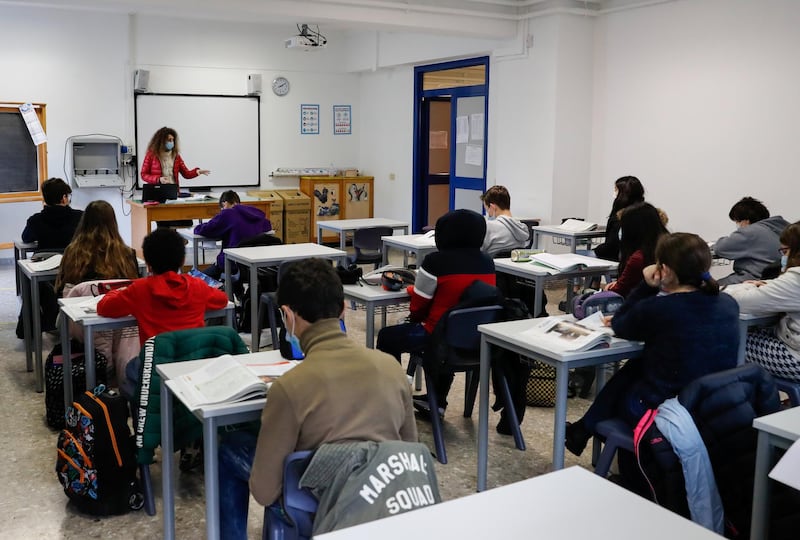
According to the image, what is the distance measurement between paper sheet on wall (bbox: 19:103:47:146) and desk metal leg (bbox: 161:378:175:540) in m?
7.01

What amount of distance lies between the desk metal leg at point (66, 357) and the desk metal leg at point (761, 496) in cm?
299

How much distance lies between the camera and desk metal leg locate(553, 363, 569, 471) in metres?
2.92

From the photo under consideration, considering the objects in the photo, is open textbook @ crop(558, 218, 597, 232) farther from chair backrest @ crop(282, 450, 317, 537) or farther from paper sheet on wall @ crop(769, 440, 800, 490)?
chair backrest @ crop(282, 450, 317, 537)

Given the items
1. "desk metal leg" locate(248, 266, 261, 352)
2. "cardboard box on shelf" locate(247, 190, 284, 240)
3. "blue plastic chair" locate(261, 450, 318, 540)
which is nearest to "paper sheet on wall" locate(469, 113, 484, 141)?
"cardboard box on shelf" locate(247, 190, 284, 240)

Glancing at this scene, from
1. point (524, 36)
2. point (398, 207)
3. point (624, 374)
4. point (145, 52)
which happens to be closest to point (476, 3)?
point (524, 36)

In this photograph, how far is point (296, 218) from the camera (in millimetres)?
10008

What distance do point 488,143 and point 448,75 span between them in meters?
1.56

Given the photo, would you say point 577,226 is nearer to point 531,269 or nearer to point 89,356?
point 531,269

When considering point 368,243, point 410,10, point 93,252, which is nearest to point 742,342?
point 93,252

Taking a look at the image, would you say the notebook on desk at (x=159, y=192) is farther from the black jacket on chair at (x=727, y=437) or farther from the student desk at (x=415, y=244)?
the black jacket on chair at (x=727, y=437)

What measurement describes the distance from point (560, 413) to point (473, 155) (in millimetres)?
6713

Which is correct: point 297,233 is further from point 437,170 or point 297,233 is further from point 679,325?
point 679,325

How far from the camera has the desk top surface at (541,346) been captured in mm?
2908

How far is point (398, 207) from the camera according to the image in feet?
35.1
